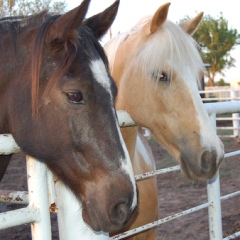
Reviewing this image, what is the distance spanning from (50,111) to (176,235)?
332 centimetres

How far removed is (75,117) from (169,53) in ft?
4.02

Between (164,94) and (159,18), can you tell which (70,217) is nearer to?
(164,94)

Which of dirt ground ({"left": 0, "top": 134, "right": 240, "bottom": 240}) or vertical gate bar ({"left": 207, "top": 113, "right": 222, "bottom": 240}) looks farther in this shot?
dirt ground ({"left": 0, "top": 134, "right": 240, "bottom": 240})

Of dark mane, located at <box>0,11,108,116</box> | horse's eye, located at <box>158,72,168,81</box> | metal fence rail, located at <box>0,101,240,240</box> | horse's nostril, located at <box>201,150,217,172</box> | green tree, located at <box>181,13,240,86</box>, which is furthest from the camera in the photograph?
green tree, located at <box>181,13,240,86</box>

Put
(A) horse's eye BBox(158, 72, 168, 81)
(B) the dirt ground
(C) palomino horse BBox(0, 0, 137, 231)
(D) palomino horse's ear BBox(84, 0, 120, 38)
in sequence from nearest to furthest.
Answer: (C) palomino horse BBox(0, 0, 137, 231), (D) palomino horse's ear BBox(84, 0, 120, 38), (A) horse's eye BBox(158, 72, 168, 81), (B) the dirt ground

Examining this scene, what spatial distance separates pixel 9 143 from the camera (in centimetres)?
168

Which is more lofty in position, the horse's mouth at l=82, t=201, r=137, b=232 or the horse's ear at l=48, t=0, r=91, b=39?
the horse's ear at l=48, t=0, r=91, b=39

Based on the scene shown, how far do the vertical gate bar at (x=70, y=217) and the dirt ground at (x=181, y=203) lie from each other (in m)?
3.07

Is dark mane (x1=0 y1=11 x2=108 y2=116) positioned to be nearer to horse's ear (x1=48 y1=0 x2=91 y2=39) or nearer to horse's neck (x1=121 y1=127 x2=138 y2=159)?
horse's ear (x1=48 y1=0 x2=91 y2=39)

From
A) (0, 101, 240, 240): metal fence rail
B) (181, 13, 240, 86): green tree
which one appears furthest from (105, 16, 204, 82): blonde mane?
(181, 13, 240, 86): green tree

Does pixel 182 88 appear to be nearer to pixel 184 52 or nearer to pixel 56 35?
pixel 184 52

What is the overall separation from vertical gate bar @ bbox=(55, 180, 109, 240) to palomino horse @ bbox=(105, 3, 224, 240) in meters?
0.99

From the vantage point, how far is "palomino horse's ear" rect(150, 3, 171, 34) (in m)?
2.89

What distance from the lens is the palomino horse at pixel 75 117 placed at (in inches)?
68.1
